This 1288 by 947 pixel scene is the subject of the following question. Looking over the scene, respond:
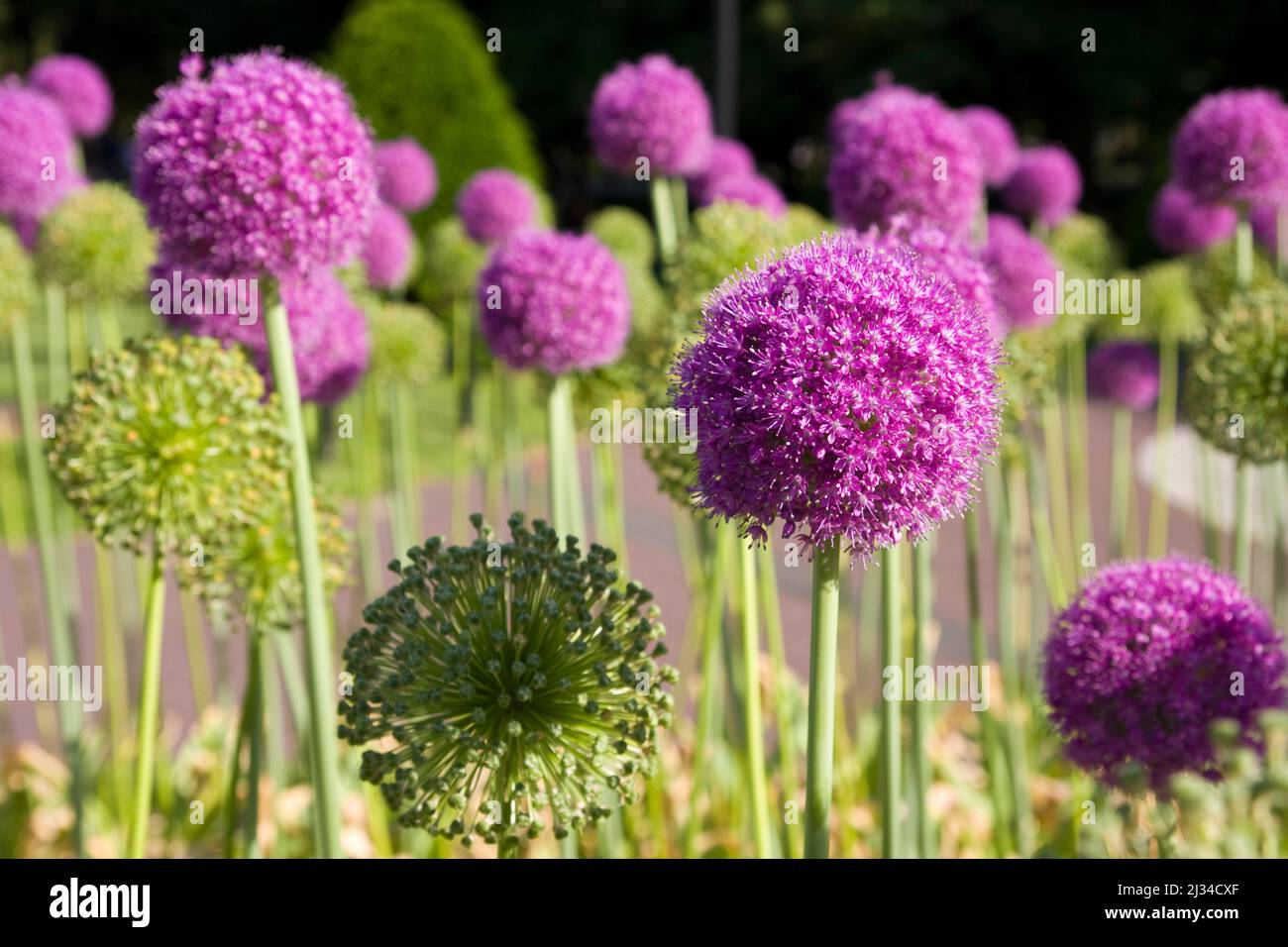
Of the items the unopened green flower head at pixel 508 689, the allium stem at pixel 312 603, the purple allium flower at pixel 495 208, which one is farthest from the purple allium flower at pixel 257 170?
the purple allium flower at pixel 495 208

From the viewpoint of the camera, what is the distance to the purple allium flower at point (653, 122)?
4375 millimetres

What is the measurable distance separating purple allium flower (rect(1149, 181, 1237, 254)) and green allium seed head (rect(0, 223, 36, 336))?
4.32 metres

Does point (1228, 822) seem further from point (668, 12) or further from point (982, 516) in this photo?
point (668, 12)

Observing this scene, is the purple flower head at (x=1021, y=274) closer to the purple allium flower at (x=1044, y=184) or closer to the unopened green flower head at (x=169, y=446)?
the purple allium flower at (x=1044, y=184)

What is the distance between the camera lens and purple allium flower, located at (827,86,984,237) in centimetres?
327

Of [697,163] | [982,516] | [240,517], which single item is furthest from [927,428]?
[982,516]

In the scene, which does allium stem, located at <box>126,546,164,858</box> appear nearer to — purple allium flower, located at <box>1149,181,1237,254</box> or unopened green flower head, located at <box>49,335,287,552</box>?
unopened green flower head, located at <box>49,335,287,552</box>

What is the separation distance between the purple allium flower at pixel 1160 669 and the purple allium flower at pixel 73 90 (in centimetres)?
555

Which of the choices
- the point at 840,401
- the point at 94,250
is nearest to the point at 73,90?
the point at 94,250

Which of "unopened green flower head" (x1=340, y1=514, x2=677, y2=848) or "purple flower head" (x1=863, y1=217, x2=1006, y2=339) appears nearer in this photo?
"unopened green flower head" (x1=340, y1=514, x2=677, y2=848)

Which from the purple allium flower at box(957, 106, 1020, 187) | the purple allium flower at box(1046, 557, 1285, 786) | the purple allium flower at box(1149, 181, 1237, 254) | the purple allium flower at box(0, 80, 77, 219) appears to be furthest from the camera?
the purple allium flower at box(957, 106, 1020, 187)

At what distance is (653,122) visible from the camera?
4367mm

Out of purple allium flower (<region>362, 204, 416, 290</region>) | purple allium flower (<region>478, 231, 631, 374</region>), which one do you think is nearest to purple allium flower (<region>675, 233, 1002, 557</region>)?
purple allium flower (<region>478, 231, 631, 374</region>)

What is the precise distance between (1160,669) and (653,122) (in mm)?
2776
